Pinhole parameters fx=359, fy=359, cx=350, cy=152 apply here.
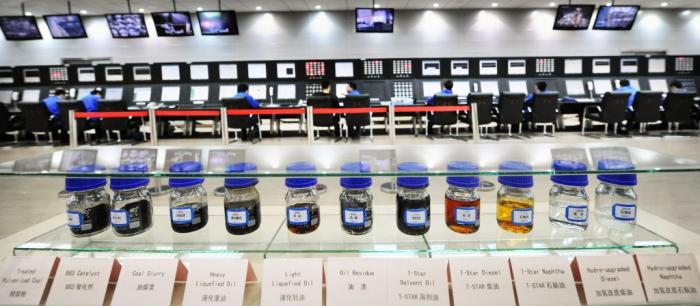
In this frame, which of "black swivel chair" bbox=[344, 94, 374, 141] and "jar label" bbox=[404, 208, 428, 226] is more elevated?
"black swivel chair" bbox=[344, 94, 374, 141]

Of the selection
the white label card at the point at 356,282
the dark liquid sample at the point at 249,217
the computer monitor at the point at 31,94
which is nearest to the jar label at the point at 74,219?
the dark liquid sample at the point at 249,217

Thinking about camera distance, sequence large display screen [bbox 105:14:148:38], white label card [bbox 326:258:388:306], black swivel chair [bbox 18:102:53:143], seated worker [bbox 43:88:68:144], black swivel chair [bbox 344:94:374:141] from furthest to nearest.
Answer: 1. large display screen [bbox 105:14:148:38]
2. seated worker [bbox 43:88:68:144]
3. black swivel chair [bbox 18:102:53:143]
4. black swivel chair [bbox 344:94:374:141]
5. white label card [bbox 326:258:388:306]

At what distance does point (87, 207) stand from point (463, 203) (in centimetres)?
96

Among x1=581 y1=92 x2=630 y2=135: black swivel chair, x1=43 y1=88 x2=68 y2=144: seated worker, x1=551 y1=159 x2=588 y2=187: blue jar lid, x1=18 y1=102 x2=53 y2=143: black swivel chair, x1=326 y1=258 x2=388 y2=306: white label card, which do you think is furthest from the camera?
x1=43 y1=88 x2=68 y2=144: seated worker

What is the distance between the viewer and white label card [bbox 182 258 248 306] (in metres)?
0.71

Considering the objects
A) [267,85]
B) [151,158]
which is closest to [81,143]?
[267,85]

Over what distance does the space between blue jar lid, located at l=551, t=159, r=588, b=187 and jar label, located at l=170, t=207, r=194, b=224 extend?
0.90 meters

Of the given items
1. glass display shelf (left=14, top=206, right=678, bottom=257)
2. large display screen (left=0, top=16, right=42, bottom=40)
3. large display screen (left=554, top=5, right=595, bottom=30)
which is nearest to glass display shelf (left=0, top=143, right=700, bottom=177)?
glass display shelf (left=14, top=206, right=678, bottom=257)

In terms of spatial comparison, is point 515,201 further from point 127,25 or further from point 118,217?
point 127,25

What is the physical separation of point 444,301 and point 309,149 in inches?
26.1

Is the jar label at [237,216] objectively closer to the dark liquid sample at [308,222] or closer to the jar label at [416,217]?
the dark liquid sample at [308,222]

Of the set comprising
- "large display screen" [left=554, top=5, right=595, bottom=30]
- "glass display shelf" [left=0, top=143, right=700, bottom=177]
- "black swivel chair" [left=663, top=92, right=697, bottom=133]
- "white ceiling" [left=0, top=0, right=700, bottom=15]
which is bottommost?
"glass display shelf" [left=0, top=143, right=700, bottom=177]

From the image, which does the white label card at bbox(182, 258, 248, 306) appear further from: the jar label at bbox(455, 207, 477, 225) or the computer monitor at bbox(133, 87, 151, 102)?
the computer monitor at bbox(133, 87, 151, 102)

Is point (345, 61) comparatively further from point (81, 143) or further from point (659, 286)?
point (659, 286)
